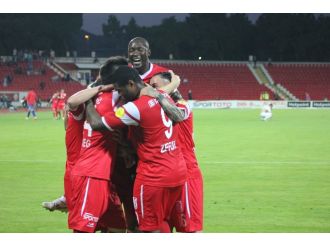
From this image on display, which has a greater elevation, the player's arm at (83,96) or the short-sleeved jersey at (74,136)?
the player's arm at (83,96)

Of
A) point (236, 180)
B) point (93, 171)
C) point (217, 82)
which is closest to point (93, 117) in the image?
point (93, 171)

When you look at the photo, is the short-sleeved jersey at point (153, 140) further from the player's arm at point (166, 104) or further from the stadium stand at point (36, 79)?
the stadium stand at point (36, 79)

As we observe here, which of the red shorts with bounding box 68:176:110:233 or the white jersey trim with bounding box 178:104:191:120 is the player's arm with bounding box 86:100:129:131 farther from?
the white jersey trim with bounding box 178:104:191:120

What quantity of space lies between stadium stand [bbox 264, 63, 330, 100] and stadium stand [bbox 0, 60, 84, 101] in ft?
35.9

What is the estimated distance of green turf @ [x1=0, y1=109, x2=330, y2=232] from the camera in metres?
6.86

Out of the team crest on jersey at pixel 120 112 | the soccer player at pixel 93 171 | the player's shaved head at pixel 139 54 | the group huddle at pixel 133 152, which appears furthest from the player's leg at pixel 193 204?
the player's shaved head at pixel 139 54

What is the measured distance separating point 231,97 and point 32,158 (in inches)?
1001

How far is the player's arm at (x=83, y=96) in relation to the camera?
4586mm

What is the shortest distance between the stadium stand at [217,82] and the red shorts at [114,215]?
31.5 metres

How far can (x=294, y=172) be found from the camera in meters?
10.5

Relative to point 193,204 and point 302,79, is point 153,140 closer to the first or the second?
point 193,204

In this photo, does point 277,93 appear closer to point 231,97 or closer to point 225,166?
point 231,97

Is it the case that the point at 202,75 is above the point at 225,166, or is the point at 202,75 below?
above
